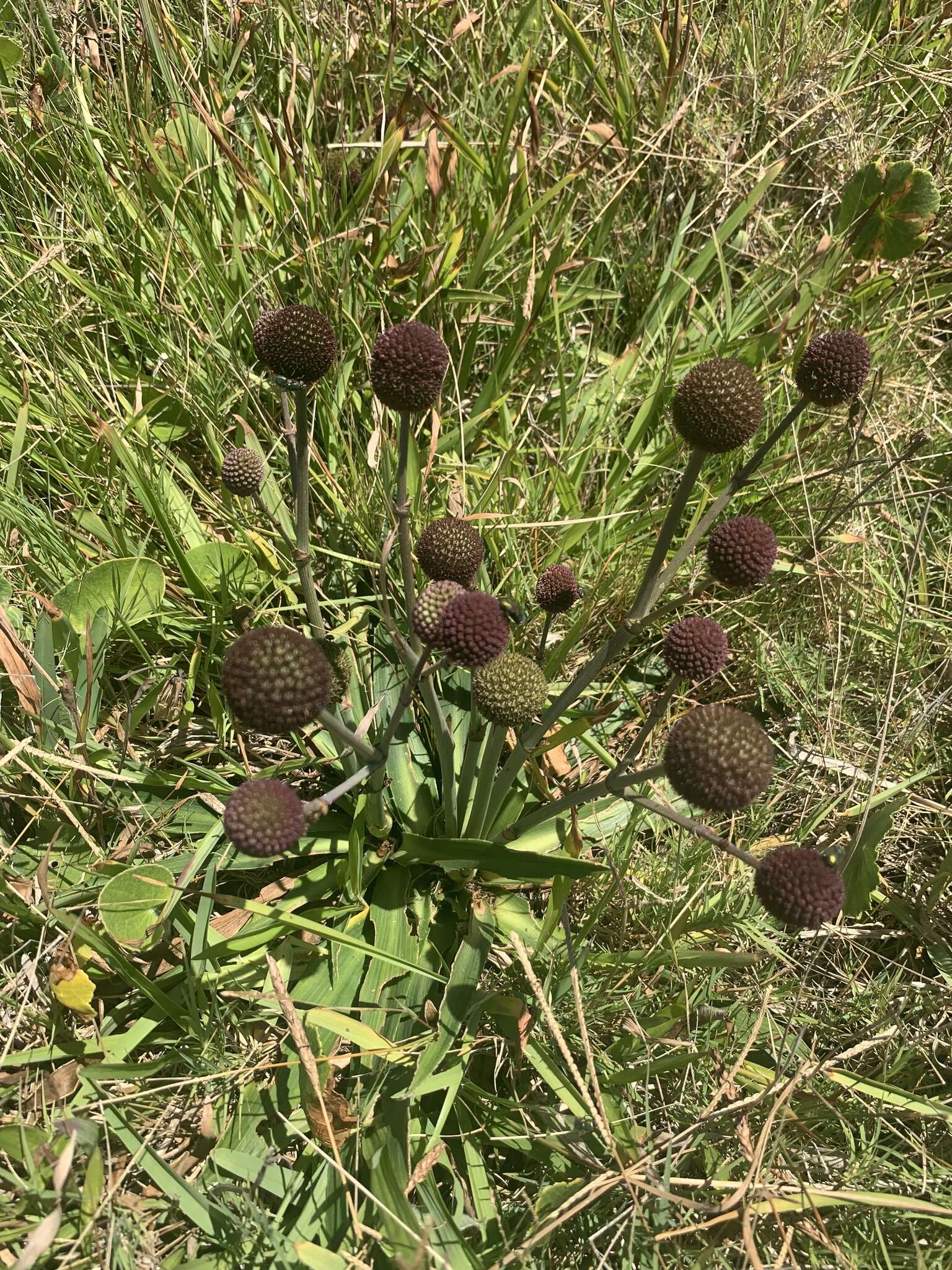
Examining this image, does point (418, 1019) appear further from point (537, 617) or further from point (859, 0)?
point (859, 0)

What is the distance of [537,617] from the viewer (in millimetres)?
3627

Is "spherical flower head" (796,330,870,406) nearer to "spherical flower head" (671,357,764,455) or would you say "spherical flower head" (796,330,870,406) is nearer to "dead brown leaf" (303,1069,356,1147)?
"spherical flower head" (671,357,764,455)

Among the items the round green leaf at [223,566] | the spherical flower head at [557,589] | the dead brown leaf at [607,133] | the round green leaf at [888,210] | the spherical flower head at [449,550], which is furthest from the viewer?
the dead brown leaf at [607,133]

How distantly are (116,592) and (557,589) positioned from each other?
162cm

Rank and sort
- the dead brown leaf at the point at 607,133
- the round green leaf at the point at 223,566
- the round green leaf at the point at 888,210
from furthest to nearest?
1. the dead brown leaf at the point at 607,133
2. the round green leaf at the point at 888,210
3. the round green leaf at the point at 223,566

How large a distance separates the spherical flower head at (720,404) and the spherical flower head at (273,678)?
1.11m

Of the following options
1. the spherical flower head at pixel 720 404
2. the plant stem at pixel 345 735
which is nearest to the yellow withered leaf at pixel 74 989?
the plant stem at pixel 345 735

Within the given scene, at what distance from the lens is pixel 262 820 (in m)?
1.94

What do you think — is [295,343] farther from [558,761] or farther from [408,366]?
[558,761]

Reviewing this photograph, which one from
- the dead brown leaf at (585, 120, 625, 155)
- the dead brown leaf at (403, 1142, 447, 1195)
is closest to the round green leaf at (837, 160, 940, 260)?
the dead brown leaf at (585, 120, 625, 155)

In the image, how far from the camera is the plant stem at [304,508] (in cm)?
231

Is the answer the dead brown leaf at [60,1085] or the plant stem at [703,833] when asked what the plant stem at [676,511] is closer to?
the plant stem at [703,833]

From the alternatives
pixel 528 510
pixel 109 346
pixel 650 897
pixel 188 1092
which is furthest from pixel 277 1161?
pixel 109 346

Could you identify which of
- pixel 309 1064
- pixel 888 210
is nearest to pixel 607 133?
pixel 888 210
